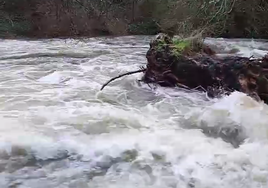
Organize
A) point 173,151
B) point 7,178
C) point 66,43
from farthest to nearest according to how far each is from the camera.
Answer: point 66,43, point 173,151, point 7,178

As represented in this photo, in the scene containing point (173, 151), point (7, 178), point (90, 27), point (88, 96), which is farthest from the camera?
point (90, 27)

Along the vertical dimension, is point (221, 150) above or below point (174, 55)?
below

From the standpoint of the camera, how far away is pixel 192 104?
6738 millimetres

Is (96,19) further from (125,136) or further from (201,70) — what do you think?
(125,136)

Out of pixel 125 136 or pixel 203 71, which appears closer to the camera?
pixel 125 136

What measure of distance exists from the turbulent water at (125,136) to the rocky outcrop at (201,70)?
0.27 meters

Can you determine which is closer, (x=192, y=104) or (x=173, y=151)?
(x=173, y=151)

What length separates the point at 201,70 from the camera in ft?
24.1

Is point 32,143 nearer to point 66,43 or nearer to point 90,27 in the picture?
point 66,43

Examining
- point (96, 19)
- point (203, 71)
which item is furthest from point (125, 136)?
point (96, 19)

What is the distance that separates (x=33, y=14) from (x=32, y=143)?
1558cm

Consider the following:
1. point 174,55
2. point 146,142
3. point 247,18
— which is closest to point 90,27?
point 247,18

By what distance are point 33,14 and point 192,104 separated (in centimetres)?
1440

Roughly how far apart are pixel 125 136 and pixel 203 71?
2.65 m
